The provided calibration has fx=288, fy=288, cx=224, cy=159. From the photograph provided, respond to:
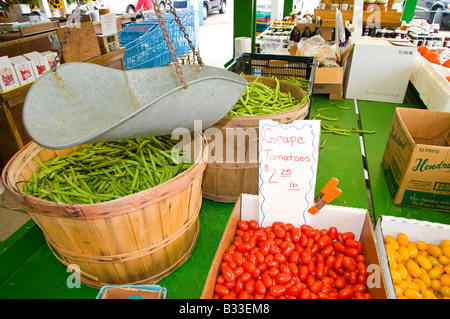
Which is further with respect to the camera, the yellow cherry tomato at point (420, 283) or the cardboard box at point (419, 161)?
the cardboard box at point (419, 161)

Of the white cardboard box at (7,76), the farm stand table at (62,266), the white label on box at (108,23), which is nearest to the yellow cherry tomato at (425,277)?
the farm stand table at (62,266)

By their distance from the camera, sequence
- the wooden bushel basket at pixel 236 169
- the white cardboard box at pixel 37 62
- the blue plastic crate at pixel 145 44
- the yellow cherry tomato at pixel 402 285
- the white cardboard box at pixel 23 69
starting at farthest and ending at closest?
the blue plastic crate at pixel 145 44
the white cardboard box at pixel 37 62
the white cardboard box at pixel 23 69
the wooden bushel basket at pixel 236 169
the yellow cherry tomato at pixel 402 285

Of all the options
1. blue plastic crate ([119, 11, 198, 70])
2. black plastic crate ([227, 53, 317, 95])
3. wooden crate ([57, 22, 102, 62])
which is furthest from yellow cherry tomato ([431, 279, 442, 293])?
blue plastic crate ([119, 11, 198, 70])

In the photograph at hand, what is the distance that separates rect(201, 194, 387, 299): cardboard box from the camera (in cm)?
128

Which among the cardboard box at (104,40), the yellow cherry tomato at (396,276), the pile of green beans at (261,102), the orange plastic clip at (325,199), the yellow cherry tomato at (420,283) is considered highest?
the cardboard box at (104,40)

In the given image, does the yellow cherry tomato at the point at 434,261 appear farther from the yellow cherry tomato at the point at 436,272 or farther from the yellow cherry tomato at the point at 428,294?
the yellow cherry tomato at the point at 428,294

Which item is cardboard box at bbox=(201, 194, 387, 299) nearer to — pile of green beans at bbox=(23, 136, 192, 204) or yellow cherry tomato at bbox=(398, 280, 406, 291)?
yellow cherry tomato at bbox=(398, 280, 406, 291)

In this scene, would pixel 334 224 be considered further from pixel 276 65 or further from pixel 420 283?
pixel 276 65

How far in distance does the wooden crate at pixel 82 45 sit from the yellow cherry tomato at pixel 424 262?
3.38 m

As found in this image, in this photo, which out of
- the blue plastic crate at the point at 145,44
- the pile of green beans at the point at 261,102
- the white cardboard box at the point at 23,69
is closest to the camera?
the pile of green beans at the point at 261,102

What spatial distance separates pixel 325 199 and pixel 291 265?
37 centimetres

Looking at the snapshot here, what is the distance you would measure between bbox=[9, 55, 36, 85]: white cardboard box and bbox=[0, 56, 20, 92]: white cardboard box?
42 millimetres

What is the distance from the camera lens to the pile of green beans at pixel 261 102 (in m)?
2.01

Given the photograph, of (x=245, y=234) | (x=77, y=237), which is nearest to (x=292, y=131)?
(x=245, y=234)
